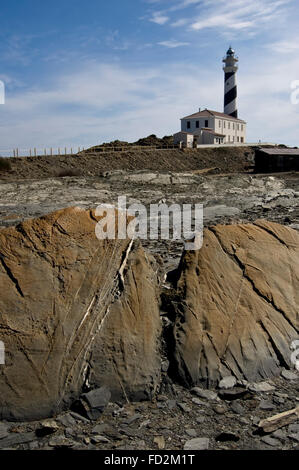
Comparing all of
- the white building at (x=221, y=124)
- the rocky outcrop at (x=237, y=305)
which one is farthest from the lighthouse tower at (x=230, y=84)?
the rocky outcrop at (x=237, y=305)

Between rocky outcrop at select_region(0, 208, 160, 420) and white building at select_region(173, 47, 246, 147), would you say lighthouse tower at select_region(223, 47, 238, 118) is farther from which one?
rocky outcrop at select_region(0, 208, 160, 420)

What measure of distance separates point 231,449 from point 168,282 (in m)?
2.71

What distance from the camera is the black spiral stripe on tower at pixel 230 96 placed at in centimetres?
5667

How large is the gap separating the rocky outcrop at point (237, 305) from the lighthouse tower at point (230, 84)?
53546 millimetres

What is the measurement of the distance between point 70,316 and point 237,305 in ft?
7.44

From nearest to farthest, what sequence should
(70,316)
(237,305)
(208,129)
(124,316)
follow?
Result: (70,316), (124,316), (237,305), (208,129)

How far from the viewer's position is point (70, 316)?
5.36 metres

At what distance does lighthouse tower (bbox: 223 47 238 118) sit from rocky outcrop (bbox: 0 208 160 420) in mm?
54917

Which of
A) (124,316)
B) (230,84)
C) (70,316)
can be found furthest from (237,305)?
(230,84)

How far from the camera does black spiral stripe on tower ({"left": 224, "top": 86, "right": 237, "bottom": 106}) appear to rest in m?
56.7

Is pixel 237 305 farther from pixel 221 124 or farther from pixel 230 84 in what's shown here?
pixel 230 84

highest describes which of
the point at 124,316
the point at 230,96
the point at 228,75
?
the point at 228,75

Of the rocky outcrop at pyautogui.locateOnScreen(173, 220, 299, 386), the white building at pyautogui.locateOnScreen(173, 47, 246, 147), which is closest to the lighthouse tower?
the white building at pyautogui.locateOnScreen(173, 47, 246, 147)
